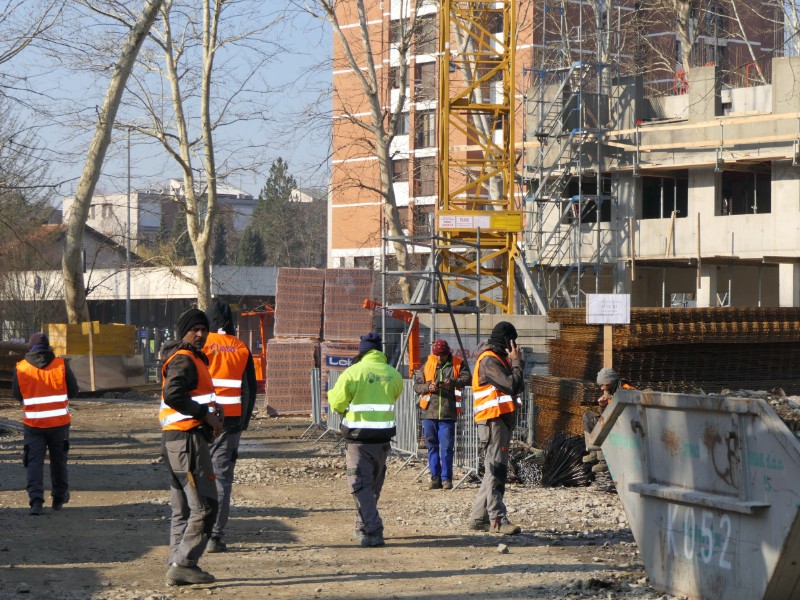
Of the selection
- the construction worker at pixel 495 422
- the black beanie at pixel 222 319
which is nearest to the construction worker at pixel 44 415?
the black beanie at pixel 222 319

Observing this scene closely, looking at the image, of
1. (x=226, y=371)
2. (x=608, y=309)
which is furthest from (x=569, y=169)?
(x=226, y=371)

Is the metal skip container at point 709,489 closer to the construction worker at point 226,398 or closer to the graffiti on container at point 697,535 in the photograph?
the graffiti on container at point 697,535

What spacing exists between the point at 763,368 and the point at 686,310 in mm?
1728

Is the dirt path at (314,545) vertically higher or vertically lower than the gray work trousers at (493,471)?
lower

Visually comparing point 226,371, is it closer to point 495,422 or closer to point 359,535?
point 359,535

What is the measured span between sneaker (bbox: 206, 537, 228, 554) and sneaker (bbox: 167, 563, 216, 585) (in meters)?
1.37

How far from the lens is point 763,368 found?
1794 cm

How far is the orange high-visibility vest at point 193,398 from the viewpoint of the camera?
8.55 metres

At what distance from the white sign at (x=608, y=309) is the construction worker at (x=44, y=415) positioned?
6.33m

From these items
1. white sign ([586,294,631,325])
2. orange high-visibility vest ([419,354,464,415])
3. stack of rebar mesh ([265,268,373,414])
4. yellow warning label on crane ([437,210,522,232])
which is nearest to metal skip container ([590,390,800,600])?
orange high-visibility vest ([419,354,464,415])

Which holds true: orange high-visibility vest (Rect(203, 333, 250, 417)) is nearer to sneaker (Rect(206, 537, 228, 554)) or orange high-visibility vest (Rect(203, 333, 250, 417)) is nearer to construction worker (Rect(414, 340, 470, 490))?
sneaker (Rect(206, 537, 228, 554))

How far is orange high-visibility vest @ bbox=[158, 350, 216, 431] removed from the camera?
336 inches

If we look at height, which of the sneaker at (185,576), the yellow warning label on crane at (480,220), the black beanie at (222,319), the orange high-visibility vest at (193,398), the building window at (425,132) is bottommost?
the sneaker at (185,576)

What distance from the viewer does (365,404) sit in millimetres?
10141
